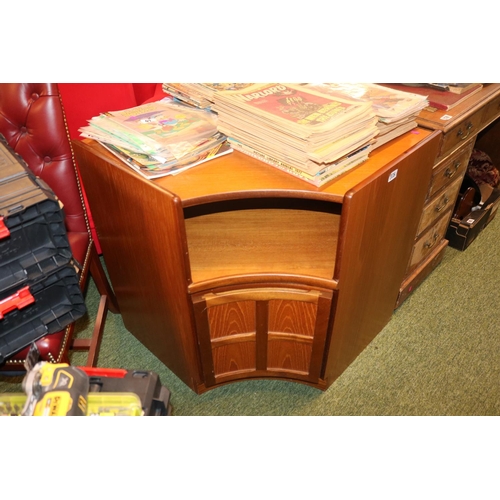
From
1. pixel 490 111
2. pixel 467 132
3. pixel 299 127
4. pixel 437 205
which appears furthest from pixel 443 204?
pixel 299 127

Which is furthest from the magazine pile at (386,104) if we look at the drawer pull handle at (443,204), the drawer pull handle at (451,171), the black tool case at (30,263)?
the black tool case at (30,263)

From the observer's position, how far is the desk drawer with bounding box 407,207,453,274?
2.02 m

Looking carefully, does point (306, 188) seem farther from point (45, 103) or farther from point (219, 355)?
point (45, 103)

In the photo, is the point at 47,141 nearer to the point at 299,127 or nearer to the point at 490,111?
the point at 299,127

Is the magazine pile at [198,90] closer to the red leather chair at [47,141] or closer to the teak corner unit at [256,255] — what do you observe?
the teak corner unit at [256,255]

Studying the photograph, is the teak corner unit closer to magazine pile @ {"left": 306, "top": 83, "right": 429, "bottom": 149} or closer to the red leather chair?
magazine pile @ {"left": 306, "top": 83, "right": 429, "bottom": 149}

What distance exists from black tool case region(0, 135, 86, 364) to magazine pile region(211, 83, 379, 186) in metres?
0.56

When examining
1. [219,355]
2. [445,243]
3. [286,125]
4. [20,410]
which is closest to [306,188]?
[286,125]

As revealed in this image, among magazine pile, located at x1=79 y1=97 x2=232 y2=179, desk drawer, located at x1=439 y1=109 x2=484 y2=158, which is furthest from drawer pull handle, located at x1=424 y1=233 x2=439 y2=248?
magazine pile, located at x1=79 y1=97 x2=232 y2=179

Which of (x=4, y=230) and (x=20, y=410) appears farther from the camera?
(x=4, y=230)

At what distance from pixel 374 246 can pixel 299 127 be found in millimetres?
503

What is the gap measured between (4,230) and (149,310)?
0.68 m

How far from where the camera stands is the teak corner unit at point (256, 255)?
1.26m

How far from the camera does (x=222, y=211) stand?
1.70m
